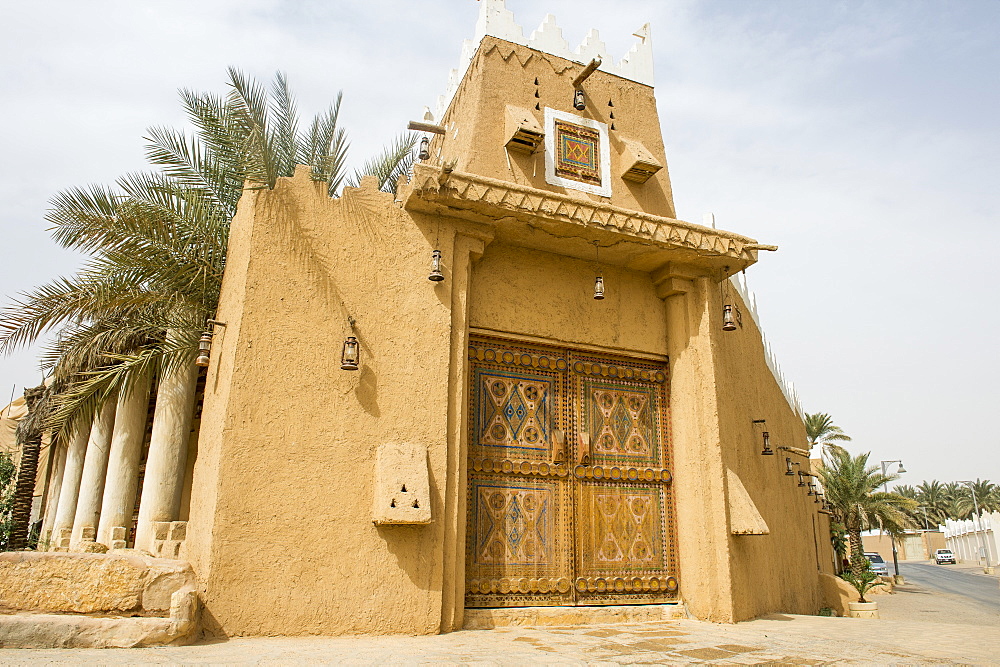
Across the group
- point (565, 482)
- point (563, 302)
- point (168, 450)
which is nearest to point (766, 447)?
point (565, 482)

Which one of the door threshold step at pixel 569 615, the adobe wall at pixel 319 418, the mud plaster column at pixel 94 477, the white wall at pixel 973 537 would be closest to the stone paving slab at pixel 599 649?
the door threshold step at pixel 569 615

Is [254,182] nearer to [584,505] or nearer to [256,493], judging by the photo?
Answer: [256,493]

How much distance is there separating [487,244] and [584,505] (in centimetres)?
299

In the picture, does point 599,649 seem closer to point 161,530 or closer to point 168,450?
point 161,530

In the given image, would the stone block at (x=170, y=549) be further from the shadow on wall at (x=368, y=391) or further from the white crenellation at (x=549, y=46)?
the white crenellation at (x=549, y=46)

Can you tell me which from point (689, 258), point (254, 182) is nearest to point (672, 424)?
point (689, 258)

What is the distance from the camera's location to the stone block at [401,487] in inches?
229

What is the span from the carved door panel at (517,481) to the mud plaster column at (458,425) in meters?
0.43

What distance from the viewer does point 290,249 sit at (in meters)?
6.32

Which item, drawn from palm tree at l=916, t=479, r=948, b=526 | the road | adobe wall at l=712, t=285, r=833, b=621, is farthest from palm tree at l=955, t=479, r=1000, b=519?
adobe wall at l=712, t=285, r=833, b=621

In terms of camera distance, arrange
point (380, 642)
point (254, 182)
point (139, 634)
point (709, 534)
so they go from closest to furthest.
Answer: point (139, 634) → point (380, 642) → point (254, 182) → point (709, 534)

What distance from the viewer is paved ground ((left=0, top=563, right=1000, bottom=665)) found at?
14.9ft

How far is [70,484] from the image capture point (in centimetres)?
1174

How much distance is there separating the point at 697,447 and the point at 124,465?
775 cm
